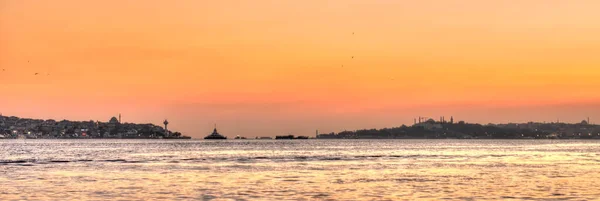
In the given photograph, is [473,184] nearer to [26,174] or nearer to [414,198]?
[414,198]

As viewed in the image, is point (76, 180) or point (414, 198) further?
point (76, 180)

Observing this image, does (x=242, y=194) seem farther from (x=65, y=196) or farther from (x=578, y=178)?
(x=578, y=178)

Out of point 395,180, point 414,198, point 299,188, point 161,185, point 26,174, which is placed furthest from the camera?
point 26,174

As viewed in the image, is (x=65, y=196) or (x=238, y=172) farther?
(x=238, y=172)

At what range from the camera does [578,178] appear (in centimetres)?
6297

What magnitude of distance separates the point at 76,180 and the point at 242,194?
1946cm

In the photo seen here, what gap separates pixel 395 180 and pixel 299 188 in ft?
35.7

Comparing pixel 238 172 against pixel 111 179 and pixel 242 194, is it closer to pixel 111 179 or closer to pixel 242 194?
pixel 111 179

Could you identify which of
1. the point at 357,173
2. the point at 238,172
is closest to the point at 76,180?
the point at 238,172

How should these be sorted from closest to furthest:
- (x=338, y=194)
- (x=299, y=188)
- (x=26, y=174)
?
(x=338, y=194)
(x=299, y=188)
(x=26, y=174)

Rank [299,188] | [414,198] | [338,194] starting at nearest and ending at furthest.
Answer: [414,198], [338,194], [299,188]

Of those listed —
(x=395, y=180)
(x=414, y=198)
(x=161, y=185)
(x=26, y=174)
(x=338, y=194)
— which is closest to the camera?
(x=414, y=198)

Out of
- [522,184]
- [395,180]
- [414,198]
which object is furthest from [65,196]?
[522,184]

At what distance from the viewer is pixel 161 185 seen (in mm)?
57219
